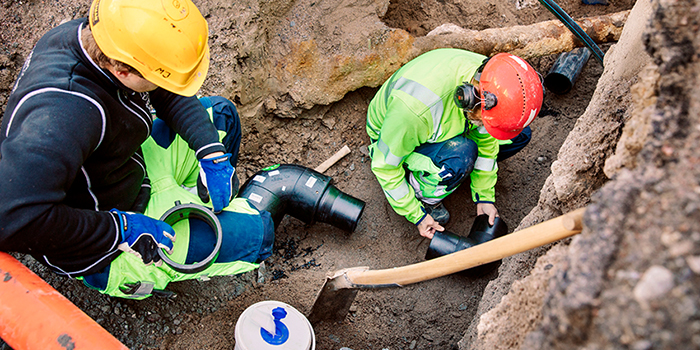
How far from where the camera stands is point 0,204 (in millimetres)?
1389

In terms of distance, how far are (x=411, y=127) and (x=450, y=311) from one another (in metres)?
1.25

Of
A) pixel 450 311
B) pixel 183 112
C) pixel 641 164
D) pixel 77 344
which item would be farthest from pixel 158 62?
pixel 450 311

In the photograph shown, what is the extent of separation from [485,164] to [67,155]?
8.19 feet

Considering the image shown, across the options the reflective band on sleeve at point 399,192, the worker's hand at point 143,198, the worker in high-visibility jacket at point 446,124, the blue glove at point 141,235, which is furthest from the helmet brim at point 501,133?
the worker's hand at point 143,198

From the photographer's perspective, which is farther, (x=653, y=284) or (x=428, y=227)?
(x=428, y=227)

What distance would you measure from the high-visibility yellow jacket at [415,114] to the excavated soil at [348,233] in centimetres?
49

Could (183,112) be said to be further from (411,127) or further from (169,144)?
(411,127)

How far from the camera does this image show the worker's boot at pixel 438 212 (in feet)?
10.4

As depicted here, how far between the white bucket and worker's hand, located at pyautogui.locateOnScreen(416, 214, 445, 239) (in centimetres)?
121

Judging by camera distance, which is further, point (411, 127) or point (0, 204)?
point (411, 127)

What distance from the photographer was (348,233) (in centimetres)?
306

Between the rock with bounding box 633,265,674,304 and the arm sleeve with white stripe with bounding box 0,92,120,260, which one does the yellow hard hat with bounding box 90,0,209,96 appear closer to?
the arm sleeve with white stripe with bounding box 0,92,120,260

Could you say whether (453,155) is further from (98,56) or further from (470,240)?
(98,56)

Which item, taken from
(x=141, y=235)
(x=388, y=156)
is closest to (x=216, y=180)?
(x=141, y=235)
